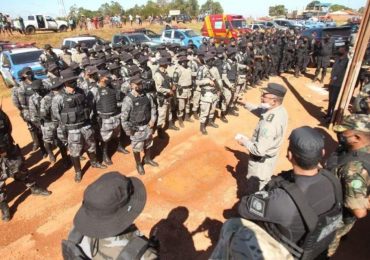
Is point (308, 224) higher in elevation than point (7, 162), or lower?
higher

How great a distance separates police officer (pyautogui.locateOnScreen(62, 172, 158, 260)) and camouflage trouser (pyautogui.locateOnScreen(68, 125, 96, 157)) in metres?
3.80

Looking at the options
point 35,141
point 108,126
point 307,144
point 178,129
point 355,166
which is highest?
point 307,144

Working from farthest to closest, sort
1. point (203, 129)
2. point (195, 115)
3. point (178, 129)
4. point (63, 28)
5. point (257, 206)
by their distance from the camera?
point (63, 28) → point (195, 115) → point (178, 129) → point (203, 129) → point (257, 206)

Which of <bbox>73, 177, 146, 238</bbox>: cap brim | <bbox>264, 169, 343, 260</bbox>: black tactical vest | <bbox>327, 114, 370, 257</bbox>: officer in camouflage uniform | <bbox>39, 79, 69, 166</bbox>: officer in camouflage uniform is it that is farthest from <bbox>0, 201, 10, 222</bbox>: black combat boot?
<bbox>327, 114, 370, 257</bbox>: officer in camouflage uniform

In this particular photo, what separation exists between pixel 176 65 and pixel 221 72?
141cm

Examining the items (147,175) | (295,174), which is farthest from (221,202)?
(295,174)

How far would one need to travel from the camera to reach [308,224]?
2.01 meters

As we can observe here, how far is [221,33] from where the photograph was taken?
74.6ft

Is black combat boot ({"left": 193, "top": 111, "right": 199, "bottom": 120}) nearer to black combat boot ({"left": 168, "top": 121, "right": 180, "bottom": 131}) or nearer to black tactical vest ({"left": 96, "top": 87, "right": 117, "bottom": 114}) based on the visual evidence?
black combat boot ({"left": 168, "top": 121, "right": 180, "bottom": 131})

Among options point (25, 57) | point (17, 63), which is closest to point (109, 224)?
point (17, 63)

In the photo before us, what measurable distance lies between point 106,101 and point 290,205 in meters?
4.82

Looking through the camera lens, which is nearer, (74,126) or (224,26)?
(74,126)

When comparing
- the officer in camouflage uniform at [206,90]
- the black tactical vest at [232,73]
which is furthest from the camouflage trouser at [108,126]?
the black tactical vest at [232,73]

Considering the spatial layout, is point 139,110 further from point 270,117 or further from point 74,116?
point 270,117
